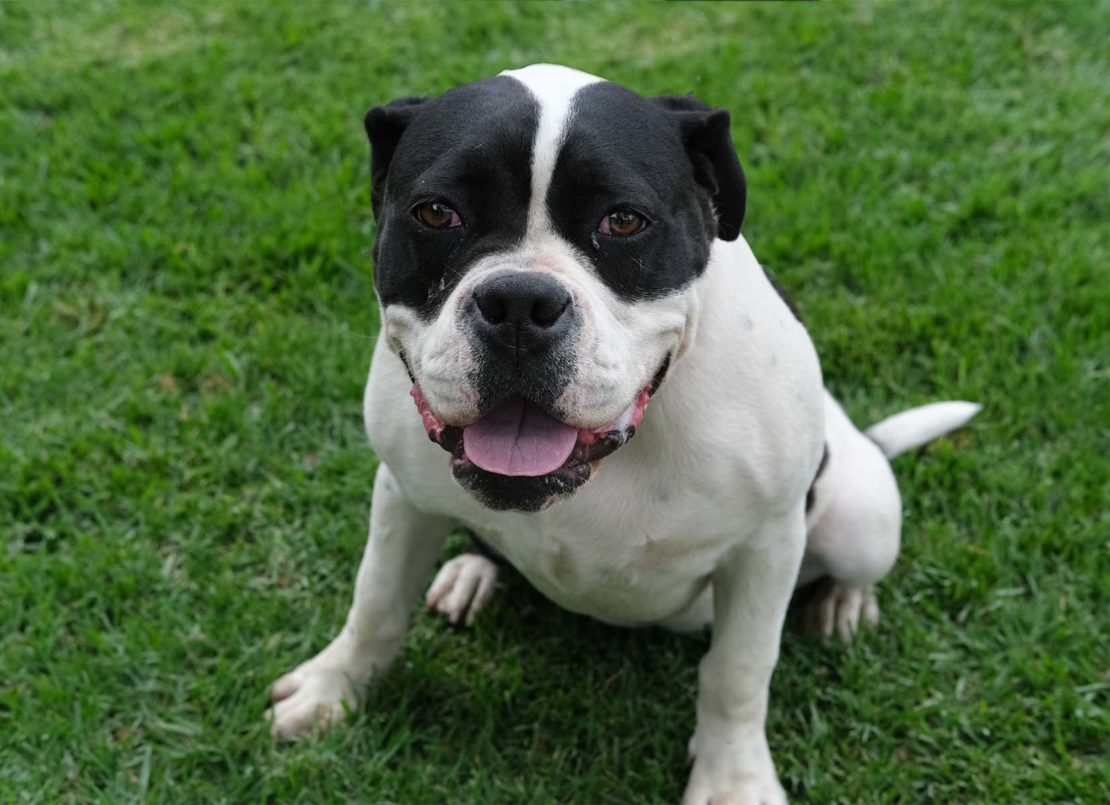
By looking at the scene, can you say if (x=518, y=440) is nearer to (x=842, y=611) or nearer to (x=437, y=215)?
(x=437, y=215)

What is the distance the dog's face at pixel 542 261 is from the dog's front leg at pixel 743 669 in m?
0.59

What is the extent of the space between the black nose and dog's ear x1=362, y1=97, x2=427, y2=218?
47 cm

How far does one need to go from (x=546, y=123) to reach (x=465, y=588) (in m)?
1.72

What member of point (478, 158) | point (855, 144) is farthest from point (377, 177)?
point (855, 144)

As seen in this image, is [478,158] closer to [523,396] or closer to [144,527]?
[523,396]

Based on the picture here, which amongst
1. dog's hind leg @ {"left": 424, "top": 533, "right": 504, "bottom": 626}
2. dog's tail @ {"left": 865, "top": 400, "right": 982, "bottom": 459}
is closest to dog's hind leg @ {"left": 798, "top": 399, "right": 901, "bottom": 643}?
dog's tail @ {"left": 865, "top": 400, "right": 982, "bottom": 459}

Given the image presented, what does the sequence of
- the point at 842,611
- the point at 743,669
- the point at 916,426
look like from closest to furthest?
the point at 743,669 < the point at 842,611 < the point at 916,426

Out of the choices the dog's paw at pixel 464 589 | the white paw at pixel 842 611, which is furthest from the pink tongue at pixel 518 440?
the white paw at pixel 842 611

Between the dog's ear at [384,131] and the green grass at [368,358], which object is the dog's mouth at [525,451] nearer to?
the dog's ear at [384,131]

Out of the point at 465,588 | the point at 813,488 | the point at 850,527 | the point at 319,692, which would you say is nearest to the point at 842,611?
the point at 850,527

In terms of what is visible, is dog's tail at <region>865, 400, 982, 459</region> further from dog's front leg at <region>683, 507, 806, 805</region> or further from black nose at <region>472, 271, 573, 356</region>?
black nose at <region>472, 271, 573, 356</region>

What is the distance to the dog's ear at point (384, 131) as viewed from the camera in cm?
260

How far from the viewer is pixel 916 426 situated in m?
3.94

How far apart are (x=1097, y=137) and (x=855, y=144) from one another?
1.00 meters
